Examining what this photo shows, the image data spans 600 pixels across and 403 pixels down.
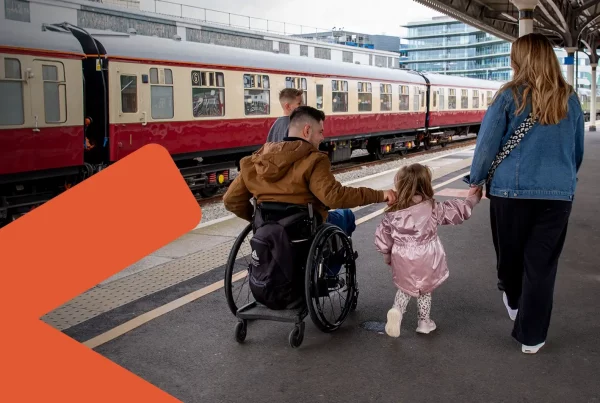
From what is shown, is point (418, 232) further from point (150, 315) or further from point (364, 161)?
point (364, 161)

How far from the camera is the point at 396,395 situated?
11.7 ft

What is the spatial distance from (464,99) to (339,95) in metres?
12.1

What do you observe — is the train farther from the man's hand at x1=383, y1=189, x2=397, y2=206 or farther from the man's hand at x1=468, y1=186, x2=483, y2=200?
the man's hand at x1=468, y1=186, x2=483, y2=200

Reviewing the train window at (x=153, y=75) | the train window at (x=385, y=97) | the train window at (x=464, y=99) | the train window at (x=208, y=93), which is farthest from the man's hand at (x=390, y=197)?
the train window at (x=464, y=99)

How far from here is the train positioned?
954 cm

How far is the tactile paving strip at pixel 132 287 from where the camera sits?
4.95 meters

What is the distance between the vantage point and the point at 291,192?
4.23 metres

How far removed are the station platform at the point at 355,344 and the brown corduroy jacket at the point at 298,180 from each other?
0.97 m

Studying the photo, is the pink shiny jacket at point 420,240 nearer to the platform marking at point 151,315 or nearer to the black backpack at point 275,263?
the black backpack at point 275,263

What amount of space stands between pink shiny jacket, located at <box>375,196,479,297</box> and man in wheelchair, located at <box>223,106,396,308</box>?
183 mm

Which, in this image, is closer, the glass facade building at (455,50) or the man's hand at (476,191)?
the man's hand at (476,191)

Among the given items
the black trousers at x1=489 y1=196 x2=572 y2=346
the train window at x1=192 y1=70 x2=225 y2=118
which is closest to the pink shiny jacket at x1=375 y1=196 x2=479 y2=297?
the black trousers at x1=489 y1=196 x2=572 y2=346

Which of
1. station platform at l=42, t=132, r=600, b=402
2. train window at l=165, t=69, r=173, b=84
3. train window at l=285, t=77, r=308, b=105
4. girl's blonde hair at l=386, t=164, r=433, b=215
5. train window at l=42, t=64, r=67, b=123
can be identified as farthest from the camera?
train window at l=285, t=77, r=308, b=105

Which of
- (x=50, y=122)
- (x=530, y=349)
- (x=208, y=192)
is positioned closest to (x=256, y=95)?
(x=208, y=192)
